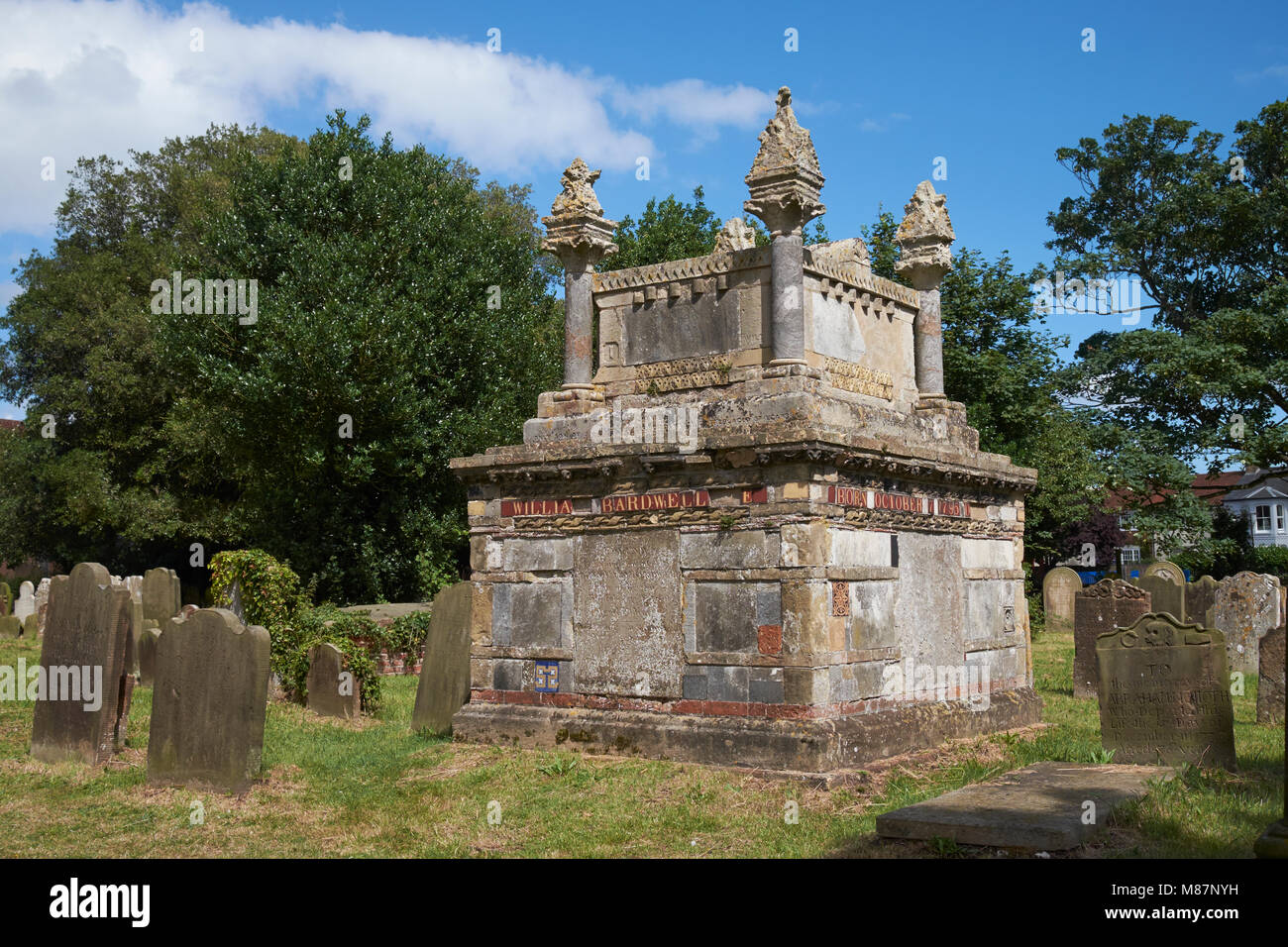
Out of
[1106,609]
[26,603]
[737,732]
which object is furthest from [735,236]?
[26,603]

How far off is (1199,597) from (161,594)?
18535mm

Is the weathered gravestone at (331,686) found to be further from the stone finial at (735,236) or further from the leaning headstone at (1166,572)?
the leaning headstone at (1166,572)

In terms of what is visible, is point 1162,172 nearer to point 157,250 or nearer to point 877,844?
point 157,250

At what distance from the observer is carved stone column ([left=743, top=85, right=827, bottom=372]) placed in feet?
32.7

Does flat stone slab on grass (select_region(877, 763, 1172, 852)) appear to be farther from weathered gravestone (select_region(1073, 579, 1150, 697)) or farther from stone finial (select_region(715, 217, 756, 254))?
weathered gravestone (select_region(1073, 579, 1150, 697))

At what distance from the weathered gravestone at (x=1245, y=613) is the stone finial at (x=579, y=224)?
11.1 metres

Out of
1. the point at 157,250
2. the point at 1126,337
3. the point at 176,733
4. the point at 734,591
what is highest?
the point at 157,250

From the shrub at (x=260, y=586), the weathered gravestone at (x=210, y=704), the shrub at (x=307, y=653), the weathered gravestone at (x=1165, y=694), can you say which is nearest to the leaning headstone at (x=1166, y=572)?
the weathered gravestone at (x=1165, y=694)

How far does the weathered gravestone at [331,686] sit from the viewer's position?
13623 millimetres

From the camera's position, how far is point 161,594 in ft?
73.5

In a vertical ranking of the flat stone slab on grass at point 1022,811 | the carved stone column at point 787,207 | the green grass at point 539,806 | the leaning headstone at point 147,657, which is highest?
A: the carved stone column at point 787,207

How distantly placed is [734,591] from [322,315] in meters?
13.9

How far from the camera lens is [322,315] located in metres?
21.3
